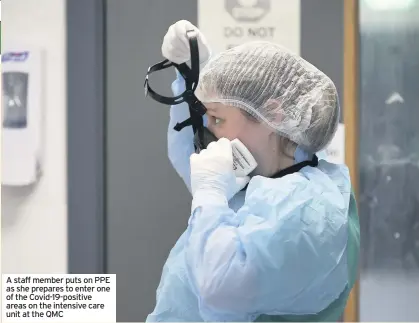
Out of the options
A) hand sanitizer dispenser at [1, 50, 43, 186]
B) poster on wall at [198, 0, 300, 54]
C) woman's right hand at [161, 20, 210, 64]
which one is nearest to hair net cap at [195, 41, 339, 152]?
woman's right hand at [161, 20, 210, 64]

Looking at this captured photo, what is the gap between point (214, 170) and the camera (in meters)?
0.86

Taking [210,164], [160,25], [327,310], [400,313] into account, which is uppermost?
[160,25]

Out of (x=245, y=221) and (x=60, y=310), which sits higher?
(x=245, y=221)

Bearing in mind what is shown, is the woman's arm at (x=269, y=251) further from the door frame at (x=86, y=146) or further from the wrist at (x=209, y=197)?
the door frame at (x=86, y=146)

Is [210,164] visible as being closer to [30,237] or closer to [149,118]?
[149,118]

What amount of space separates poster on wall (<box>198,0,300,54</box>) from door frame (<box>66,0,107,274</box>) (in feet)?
0.80

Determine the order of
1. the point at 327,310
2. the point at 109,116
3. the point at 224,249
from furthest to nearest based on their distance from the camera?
the point at 109,116
the point at 327,310
the point at 224,249

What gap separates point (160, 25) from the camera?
1145 millimetres

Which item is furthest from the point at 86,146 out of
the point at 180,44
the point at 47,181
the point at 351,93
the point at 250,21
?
the point at 351,93

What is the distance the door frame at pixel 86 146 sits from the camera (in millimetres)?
1156

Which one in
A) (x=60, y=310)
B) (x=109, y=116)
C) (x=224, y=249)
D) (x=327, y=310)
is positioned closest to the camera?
(x=224, y=249)

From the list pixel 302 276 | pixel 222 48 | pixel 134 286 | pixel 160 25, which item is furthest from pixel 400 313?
pixel 160 25

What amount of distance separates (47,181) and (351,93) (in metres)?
0.72

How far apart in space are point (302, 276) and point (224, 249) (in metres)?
0.14
